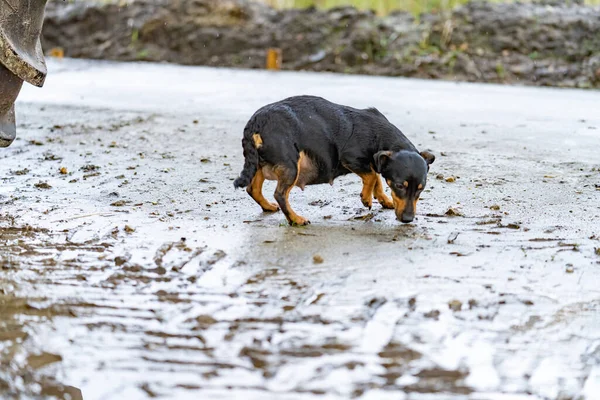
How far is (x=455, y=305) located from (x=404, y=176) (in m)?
1.35

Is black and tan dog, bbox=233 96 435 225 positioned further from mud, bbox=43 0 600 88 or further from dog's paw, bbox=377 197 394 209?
mud, bbox=43 0 600 88

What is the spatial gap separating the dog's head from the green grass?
12.1 m

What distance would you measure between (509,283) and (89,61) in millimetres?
14278

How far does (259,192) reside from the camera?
519cm

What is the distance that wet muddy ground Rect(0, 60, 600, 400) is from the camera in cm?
299

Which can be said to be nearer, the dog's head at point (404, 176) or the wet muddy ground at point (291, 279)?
the wet muddy ground at point (291, 279)

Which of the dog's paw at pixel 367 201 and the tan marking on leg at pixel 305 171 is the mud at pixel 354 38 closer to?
the dog's paw at pixel 367 201

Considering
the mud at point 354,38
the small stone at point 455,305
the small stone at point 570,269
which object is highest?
the small stone at point 570,269

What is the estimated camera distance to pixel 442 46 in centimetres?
1483

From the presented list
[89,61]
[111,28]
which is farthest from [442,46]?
[111,28]

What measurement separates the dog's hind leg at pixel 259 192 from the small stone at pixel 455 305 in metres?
1.85

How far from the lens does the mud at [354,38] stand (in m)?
14.1

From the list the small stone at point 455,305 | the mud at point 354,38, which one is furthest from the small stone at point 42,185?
the mud at point 354,38

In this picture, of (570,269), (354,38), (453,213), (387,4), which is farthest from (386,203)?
(387,4)
